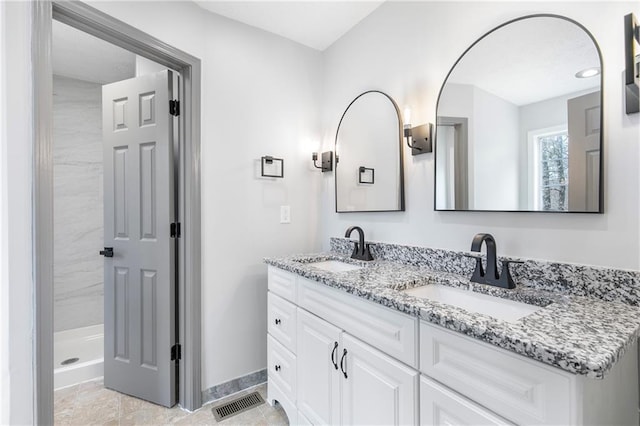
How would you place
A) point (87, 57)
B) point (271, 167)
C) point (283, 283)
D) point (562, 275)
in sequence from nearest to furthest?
point (562, 275) → point (283, 283) → point (271, 167) → point (87, 57)

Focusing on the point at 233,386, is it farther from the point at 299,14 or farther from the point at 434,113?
the point at 299,14

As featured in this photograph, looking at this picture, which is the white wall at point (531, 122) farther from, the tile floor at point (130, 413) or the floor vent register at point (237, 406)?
the floor vent register at point (237, 406)

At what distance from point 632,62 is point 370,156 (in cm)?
120

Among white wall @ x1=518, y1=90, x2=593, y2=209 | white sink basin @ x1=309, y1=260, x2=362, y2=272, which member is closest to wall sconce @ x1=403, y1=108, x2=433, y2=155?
white wall @ x1=518, y1=90, x2=593, y2=209

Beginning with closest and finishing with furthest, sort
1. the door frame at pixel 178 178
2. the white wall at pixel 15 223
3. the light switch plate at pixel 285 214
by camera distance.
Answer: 1. the white wall at pixel 15 223
2. the door frame at pixel 178 178
3. the light switch plate at pixel 285 214

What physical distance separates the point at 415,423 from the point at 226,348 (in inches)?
53.8

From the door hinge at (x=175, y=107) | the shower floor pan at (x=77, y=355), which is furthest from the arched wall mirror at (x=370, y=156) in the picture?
the shower floor pan at (x=77, y=355)

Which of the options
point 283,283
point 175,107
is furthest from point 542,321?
point 175,107

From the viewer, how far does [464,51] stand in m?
1.41

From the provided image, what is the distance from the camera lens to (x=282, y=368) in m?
1.65

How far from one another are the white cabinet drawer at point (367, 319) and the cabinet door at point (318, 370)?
0.21ft

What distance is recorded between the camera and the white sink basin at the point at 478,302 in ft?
3.45

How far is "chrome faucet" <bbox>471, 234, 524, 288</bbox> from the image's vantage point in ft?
3.70

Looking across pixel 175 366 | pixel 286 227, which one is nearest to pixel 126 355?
pixel 175 366
